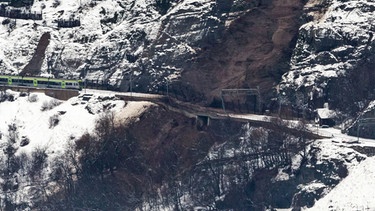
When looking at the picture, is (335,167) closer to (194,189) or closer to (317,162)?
(317,162)

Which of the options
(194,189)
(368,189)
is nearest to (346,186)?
(368,189)

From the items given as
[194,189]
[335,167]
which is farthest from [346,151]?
[194,189]

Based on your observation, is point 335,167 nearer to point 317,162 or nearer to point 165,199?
point 317,162

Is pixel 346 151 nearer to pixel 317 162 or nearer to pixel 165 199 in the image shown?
pixel 317 162

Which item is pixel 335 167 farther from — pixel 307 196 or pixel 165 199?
pixel 165 199

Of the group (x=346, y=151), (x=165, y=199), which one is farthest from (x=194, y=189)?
(x=346, y=151)

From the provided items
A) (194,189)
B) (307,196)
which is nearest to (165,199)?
(194,189)
